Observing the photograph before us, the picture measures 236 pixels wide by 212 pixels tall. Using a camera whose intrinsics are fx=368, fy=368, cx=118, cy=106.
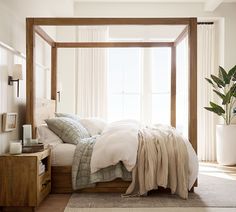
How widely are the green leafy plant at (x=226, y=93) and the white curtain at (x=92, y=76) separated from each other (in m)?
2.04

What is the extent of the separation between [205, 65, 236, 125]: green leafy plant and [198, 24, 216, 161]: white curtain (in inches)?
15.1

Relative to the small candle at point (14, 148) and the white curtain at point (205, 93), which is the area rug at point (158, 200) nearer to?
the small candle at point (14, 148)

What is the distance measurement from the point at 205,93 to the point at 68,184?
3.95m

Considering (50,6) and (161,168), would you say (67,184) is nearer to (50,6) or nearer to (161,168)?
(161,168)

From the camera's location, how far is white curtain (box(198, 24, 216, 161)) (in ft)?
23.6

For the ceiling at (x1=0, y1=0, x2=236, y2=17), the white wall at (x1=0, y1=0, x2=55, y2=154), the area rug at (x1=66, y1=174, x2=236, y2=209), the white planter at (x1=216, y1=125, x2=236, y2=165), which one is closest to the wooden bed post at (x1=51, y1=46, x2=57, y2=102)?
the ceiling at (x1=0, y1=0, x2=236, y2=17)

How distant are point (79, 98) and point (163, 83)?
1.74 metres

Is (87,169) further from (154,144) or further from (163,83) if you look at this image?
(163,83)

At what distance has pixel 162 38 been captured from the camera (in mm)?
7402

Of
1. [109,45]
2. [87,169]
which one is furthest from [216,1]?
[87,169]

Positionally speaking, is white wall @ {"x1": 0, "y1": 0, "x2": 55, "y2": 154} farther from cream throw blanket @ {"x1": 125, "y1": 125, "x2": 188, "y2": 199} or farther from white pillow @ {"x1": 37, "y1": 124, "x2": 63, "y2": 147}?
cream throw blanket @ {"x1": 125, "y1": 125, "x2": 188, "y2": 199}

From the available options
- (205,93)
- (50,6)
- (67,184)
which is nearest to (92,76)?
(50,6)

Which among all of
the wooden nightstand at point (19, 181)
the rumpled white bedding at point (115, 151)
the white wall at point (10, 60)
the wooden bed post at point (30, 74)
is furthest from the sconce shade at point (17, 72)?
the rumpled white bedding at point (115, 151)

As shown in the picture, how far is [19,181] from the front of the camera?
3.37m
